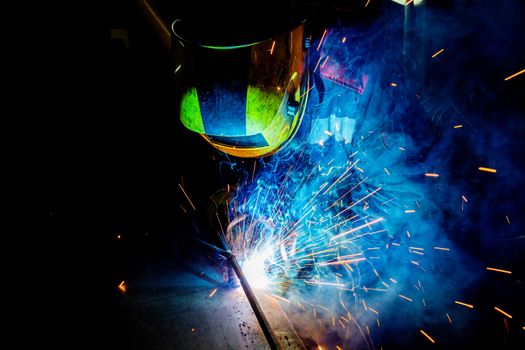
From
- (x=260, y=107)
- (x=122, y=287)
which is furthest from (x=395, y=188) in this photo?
(x=122, y=287)

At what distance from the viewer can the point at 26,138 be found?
4004mm

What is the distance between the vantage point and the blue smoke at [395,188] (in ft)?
8.14

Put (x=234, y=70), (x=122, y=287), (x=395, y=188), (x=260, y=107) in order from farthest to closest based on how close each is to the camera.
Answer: (x=395, y=188), (x=122, y=287), (x=260, y=107), (x=234, y=70)

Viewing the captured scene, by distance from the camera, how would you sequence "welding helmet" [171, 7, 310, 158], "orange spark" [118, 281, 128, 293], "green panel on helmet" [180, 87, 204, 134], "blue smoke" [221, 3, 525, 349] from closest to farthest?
"welding helmet" [171, 7, 310, 158] → "green panel on helmet" [180, 87, 204, 134] → "blue smoke" [221, 3, 525, 349] → "orange spark" [118, 281, 128, 293]

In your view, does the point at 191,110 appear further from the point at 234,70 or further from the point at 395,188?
the point at 395,188

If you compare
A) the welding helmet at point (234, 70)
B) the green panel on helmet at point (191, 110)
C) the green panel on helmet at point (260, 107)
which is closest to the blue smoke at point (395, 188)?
the welding helmet at point (234, 70)

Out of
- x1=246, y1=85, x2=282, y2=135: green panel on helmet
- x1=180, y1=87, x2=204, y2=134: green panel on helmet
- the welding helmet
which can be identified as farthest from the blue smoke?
x1=180, y1=87, x2=204, y2=134: green panel on helmet

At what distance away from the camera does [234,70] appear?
1.36m

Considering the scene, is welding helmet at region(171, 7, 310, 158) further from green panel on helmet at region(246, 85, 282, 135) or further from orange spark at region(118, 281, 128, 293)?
orange spark at region(118, 281, 128, 293)

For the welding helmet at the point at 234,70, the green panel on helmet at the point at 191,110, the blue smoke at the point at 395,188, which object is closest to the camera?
the welding helmet at the point at 234,70

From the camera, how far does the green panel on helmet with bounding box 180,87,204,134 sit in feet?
4.78

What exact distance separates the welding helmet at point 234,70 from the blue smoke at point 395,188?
5.17ft

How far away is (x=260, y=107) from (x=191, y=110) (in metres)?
0.44

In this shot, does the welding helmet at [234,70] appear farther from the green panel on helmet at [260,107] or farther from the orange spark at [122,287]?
the orange spark at [122,287]
